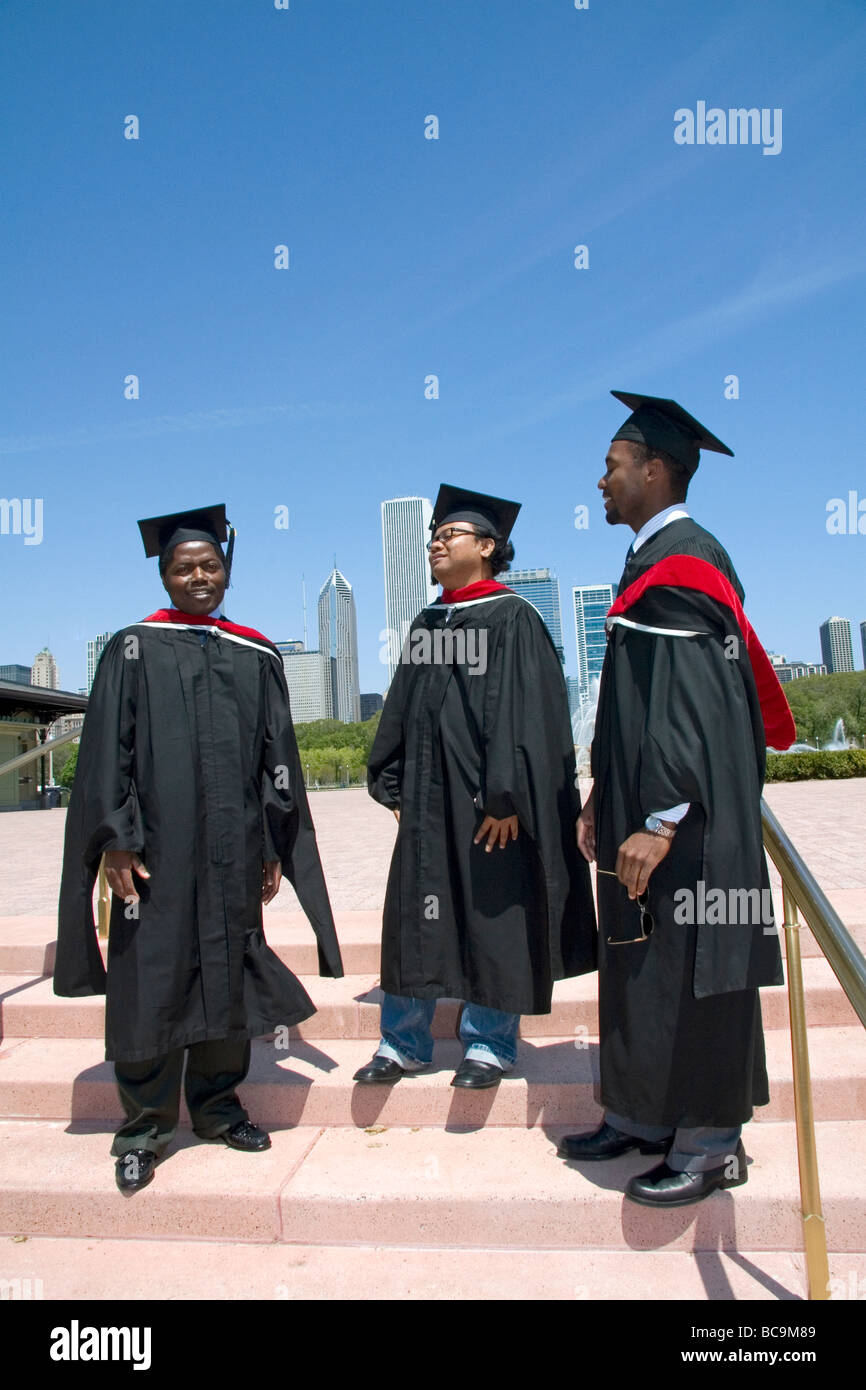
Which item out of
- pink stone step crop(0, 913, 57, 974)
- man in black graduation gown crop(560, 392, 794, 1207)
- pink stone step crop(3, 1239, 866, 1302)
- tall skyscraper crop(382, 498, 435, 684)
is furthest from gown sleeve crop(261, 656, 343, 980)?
tall skyscraper crop(382, 498, 435, 684)

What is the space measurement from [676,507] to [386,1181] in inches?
96.1

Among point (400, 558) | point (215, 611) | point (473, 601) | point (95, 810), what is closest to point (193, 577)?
point (215, 611)

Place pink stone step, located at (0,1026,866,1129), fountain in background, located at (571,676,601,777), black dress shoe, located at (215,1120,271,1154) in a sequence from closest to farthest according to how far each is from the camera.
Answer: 1. black dress shoe, located at (215,1120,271,1154)
2. pink stone step, located at (0,1026,866,1129)
3. fountain in background, located at (571,676,601,777)

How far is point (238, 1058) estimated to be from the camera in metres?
3.31

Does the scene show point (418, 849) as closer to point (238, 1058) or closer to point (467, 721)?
point (467, 721)

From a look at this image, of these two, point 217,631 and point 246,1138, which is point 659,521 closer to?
point 217,631

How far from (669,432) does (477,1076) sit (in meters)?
2.39

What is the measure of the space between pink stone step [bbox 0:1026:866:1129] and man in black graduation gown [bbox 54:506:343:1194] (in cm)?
28

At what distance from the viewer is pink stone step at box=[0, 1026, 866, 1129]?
334cm

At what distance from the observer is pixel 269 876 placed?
3.51m

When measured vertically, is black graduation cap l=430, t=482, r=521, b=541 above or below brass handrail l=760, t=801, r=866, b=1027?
above

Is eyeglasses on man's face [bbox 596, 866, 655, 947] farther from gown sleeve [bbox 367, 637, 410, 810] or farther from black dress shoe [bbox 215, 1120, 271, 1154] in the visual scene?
black dress shoe [bbox 215, 1120, 271, 1154]

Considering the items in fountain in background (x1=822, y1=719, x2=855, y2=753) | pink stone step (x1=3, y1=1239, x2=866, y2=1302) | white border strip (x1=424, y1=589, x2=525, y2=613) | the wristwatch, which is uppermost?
white border strip (x1=424, y1=589, x2=525, y2=613)

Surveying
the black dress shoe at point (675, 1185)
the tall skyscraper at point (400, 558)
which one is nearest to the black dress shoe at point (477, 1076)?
the black dress shoe at point (675, 1185)
